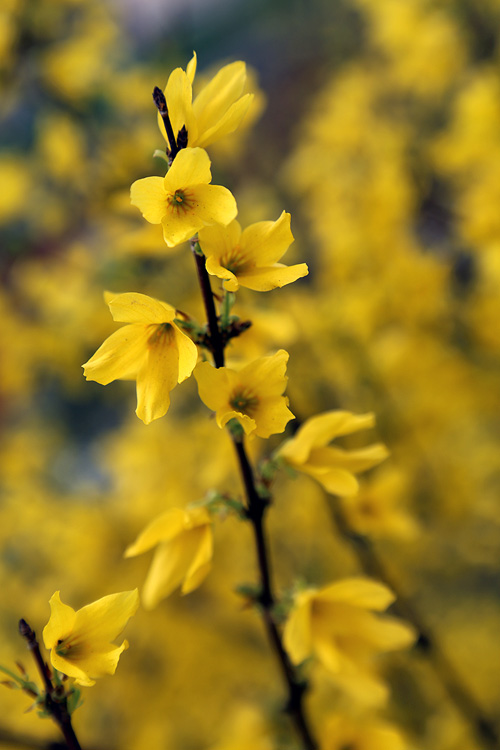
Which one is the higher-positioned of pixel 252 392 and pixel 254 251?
pixel 254 251

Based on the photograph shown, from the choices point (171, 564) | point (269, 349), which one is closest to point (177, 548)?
point (171, 564)

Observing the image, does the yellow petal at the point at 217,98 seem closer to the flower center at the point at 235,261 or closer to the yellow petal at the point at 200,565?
the flower center at the point at 235,261

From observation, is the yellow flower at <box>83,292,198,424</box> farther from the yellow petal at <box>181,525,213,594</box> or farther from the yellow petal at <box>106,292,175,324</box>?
the yellow petal at <box>181,525,213,594</box>

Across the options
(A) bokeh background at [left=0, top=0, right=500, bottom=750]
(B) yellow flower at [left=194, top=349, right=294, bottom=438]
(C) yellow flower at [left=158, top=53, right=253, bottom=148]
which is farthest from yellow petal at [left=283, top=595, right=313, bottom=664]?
(A) bokeh background at [left=0, top=0, right=500, bottom=750]

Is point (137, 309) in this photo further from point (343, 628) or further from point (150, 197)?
point (343, 628)

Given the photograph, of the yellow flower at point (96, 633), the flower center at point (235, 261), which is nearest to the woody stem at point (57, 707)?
the yellow flower at point (96, 633)

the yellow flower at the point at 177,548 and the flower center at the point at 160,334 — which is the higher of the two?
the flower center at the point at 160,334

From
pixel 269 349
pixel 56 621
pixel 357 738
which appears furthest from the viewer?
pixel 269 349
